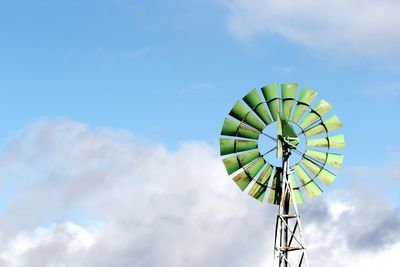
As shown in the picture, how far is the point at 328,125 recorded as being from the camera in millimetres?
25859

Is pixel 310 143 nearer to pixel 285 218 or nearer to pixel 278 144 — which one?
pixel 278 144

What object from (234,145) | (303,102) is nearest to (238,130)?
(234,145)

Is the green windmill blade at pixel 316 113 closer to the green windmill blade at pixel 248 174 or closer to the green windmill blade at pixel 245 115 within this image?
the green windmill blade at pixel 245 115

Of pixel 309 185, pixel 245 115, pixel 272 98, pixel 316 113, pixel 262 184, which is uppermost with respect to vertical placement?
pixel 272 98

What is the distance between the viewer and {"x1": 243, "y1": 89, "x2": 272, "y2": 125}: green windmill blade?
25350 millimetres

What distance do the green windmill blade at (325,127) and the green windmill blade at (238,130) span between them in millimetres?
2059

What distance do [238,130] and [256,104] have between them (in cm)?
124

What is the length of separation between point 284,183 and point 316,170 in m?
1.67

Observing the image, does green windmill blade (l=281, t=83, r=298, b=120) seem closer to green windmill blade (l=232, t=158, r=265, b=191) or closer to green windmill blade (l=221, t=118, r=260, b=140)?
green windmill blade (l=221, t=118, r=260, b=140)

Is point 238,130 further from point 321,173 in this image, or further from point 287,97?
point 321,173

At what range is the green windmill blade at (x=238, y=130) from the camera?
83.9ft

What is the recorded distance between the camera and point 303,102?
25.6 metres

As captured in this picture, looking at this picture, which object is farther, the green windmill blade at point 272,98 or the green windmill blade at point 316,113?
the green windmill blade at point 316,113

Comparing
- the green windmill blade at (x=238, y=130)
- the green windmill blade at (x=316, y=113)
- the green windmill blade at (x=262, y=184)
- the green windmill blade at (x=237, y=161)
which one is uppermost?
the green windmill blade at (x=316, y=113)
